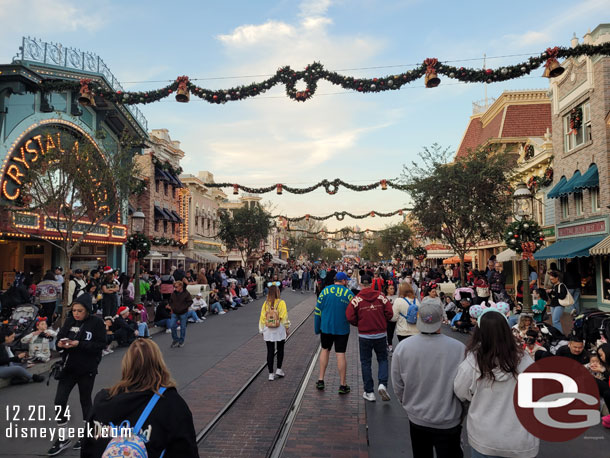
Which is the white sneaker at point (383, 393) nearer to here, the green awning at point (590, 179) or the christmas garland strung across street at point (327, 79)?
the christmas garland strung across street at point (327, 79)

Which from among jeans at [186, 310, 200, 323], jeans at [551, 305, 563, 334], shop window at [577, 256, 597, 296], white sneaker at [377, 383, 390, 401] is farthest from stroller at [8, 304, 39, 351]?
shop window at [577, 256, 597, 296]

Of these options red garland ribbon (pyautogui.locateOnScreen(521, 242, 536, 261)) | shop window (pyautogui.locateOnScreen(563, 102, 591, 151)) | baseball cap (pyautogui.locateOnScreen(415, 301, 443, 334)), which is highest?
shop window (pyautogui.locateOnScreen(563, 102, 591, 151))

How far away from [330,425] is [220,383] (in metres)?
2.64

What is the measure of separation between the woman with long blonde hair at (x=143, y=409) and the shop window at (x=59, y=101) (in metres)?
20.4

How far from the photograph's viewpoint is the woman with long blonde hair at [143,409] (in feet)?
8.28

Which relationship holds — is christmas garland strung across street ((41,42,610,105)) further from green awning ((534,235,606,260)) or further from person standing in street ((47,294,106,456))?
green awning ((534,235,606,260))

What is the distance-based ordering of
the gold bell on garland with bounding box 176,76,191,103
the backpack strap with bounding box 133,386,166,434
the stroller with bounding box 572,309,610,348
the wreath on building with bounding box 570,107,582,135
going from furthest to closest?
the wreath on building with bounding box 570,107,582,135, the gold bell on garland with bounding box 176,76,191,103, the stroller with bounding box 572,309,610,348, the backpack strap with bounding box 133,386,166,434

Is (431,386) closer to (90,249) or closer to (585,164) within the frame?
(585,164)

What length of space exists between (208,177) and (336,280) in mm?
45075

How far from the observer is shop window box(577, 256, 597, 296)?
18.8 metres

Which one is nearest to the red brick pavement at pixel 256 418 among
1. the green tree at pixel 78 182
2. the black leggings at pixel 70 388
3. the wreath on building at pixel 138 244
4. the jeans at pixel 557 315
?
the black leggings at pixel 70 388

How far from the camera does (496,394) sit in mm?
2881

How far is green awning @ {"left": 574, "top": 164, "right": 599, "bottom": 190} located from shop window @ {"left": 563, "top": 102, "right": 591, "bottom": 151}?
160cm

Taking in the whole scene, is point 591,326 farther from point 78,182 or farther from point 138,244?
point 138,244
